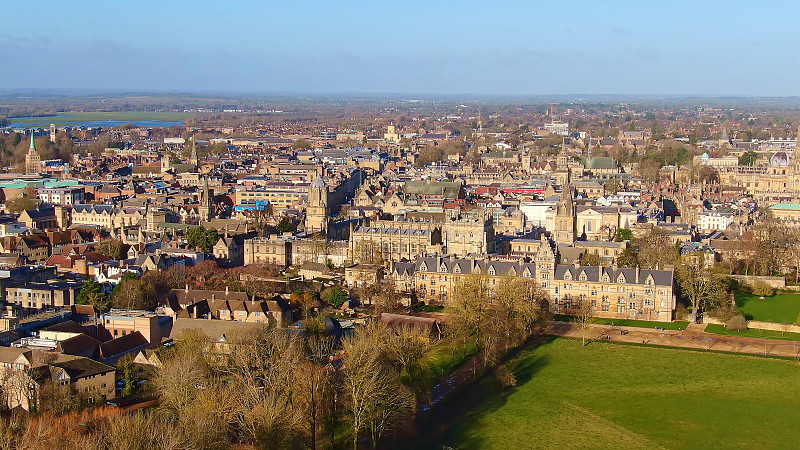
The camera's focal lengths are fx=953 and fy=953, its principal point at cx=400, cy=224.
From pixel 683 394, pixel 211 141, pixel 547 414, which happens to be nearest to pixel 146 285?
pixel 547 414

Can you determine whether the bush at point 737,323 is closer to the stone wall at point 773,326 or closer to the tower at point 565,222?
the stone wall at point 773,326

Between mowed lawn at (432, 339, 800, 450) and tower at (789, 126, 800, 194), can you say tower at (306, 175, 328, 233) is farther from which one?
tower at (789, 126, 800, 194)

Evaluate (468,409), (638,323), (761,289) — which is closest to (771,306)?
(761,289)

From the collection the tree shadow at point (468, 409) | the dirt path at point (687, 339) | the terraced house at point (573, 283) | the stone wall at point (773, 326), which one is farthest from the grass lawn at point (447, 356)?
the stone wall at point (773, 326)

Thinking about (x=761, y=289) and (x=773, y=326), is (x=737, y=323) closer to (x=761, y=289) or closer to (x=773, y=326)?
(x=773, y=326)

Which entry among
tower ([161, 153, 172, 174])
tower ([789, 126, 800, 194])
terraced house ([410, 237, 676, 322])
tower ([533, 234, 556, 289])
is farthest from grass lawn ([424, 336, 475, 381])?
tower ([161, 153, 172, 174])

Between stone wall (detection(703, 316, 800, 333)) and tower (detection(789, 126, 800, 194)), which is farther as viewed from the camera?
tower (detection(789, 126, 800, 194))

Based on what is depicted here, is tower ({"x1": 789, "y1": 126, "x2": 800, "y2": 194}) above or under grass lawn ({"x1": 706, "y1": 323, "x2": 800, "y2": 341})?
above
